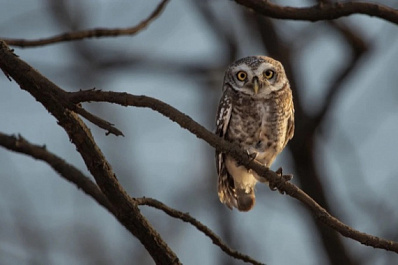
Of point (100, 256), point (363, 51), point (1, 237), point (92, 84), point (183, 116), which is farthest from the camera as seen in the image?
point (92, 84)

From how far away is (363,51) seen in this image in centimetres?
660

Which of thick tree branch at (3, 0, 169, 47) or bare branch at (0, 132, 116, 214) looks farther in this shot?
thick tree branch at (3, 0, 169, 47)

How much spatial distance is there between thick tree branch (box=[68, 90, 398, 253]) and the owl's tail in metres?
1.82

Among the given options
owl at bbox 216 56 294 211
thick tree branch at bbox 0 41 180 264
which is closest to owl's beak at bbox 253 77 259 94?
owl at bbox 216 56 294 211

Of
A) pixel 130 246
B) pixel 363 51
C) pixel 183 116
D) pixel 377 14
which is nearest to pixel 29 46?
pixel 183 116

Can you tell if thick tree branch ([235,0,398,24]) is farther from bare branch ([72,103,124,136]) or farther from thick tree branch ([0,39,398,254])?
bare branch ([72,103,124,136])

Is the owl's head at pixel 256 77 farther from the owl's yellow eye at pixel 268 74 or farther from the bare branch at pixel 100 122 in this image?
the bare branch at pixel 100 122

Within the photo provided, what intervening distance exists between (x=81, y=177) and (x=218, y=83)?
5.76 meters

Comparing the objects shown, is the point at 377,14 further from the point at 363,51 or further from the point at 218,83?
the point at 218,83

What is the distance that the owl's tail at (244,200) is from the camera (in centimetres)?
512

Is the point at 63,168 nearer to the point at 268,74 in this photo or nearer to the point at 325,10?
the point at 325,10

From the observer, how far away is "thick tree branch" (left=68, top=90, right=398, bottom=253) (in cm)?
308

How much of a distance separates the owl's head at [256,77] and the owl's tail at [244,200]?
0.66m

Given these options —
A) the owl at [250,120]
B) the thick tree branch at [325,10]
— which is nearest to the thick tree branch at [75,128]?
the thick tree branch at [325,10]
